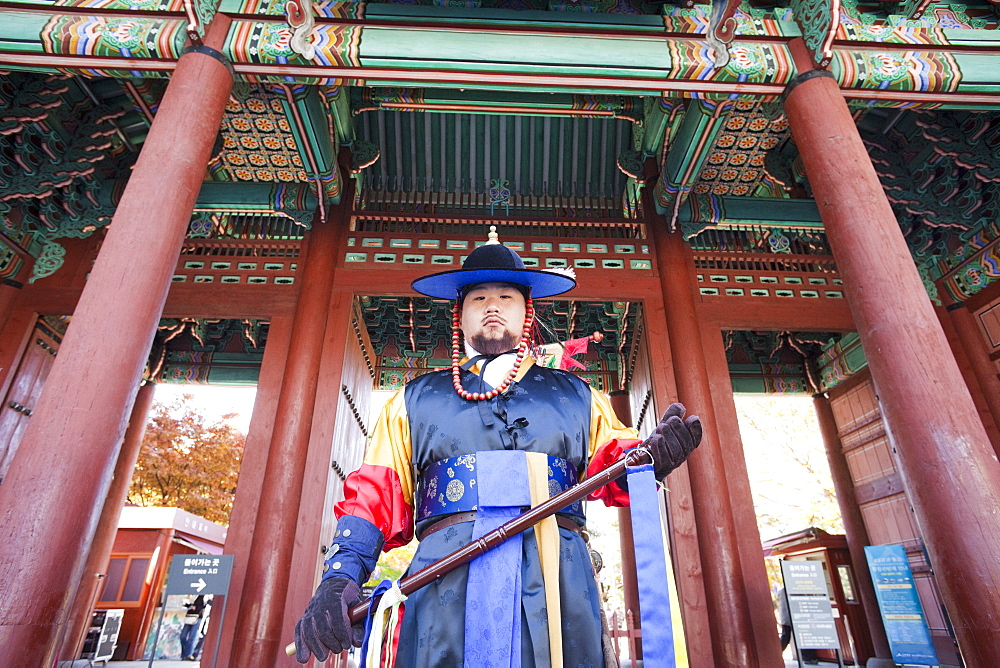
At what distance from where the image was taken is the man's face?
75.6 inches

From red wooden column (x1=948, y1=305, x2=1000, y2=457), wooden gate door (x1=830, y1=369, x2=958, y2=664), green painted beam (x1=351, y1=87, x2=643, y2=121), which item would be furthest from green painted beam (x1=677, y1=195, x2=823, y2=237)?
wooden gate door (x1=830, y1=369, x2=958, y2=664)

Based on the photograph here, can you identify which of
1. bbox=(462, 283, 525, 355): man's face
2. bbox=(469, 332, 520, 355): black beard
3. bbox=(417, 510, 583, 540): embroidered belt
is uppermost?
bbox=(462, 283, 525, 355): man's face

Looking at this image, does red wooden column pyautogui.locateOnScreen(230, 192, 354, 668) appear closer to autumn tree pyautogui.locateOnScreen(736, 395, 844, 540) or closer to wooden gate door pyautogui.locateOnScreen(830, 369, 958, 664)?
wooden gate door pyautogui.locateOnScreen(830, 369, 958, 664)

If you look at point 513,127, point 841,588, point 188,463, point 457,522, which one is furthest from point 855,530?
point 188,463

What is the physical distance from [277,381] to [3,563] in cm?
264

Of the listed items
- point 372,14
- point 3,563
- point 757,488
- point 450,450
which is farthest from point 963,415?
point 757,488

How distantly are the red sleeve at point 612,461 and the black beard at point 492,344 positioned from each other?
1.44ft

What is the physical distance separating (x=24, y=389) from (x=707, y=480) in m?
5.76

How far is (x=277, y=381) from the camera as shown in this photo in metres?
4.79

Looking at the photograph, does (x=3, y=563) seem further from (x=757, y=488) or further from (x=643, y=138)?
(x=757, y=488)

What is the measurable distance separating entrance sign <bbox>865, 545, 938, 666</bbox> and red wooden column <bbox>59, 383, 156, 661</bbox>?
26.1ft

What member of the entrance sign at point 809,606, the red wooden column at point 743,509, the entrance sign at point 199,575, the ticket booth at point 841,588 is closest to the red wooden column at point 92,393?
the entrance sign at point 199,575

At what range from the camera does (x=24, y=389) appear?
5.11 meters

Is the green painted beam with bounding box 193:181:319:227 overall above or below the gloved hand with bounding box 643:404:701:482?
above
